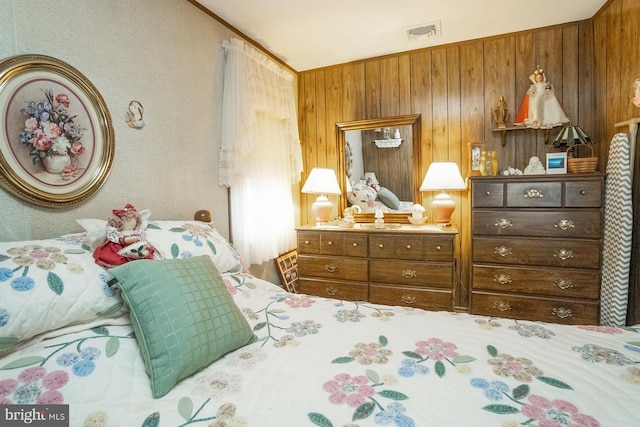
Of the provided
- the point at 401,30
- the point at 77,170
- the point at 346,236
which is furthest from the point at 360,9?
the point at 77,170

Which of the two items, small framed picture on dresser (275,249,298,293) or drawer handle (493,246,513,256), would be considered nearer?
drawer handle (493,246,513,256)

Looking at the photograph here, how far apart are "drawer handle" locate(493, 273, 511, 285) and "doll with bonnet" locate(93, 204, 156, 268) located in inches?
88.8

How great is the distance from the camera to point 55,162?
138 cm

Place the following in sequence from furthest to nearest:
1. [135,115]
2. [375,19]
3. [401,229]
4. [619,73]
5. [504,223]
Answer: [401,229]
[375,19]
[504,223]
[619,73]
[135,115]

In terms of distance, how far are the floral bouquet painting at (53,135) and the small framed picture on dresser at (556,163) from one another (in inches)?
117

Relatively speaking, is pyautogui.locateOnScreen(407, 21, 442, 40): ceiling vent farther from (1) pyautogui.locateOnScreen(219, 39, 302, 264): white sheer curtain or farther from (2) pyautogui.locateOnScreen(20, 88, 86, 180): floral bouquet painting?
(2) pyautogui.locateOnScreen(20, 88, 86, 180): floral bouquet painting

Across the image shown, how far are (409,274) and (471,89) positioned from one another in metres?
1.72

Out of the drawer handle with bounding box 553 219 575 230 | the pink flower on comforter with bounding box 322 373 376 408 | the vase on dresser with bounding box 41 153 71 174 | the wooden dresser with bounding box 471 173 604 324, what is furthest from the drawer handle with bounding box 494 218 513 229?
the vase on dresser with bounding box 41 153 71 174

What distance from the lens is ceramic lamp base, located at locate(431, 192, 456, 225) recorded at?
2.70 metres

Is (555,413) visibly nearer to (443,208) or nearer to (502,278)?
(502,278)

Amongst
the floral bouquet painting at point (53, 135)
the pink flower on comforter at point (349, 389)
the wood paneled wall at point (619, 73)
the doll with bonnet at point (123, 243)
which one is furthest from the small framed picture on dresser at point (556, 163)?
the floral bouquet painting at point (53, 135)

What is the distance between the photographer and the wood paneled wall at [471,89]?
7.77ft

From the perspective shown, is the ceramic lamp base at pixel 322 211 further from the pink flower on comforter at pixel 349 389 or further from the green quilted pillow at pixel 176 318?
the pink flower on comforter at pixel 349 389

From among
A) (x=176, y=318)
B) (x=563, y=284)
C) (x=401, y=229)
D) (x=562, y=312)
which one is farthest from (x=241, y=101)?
(x=562, y=312)
